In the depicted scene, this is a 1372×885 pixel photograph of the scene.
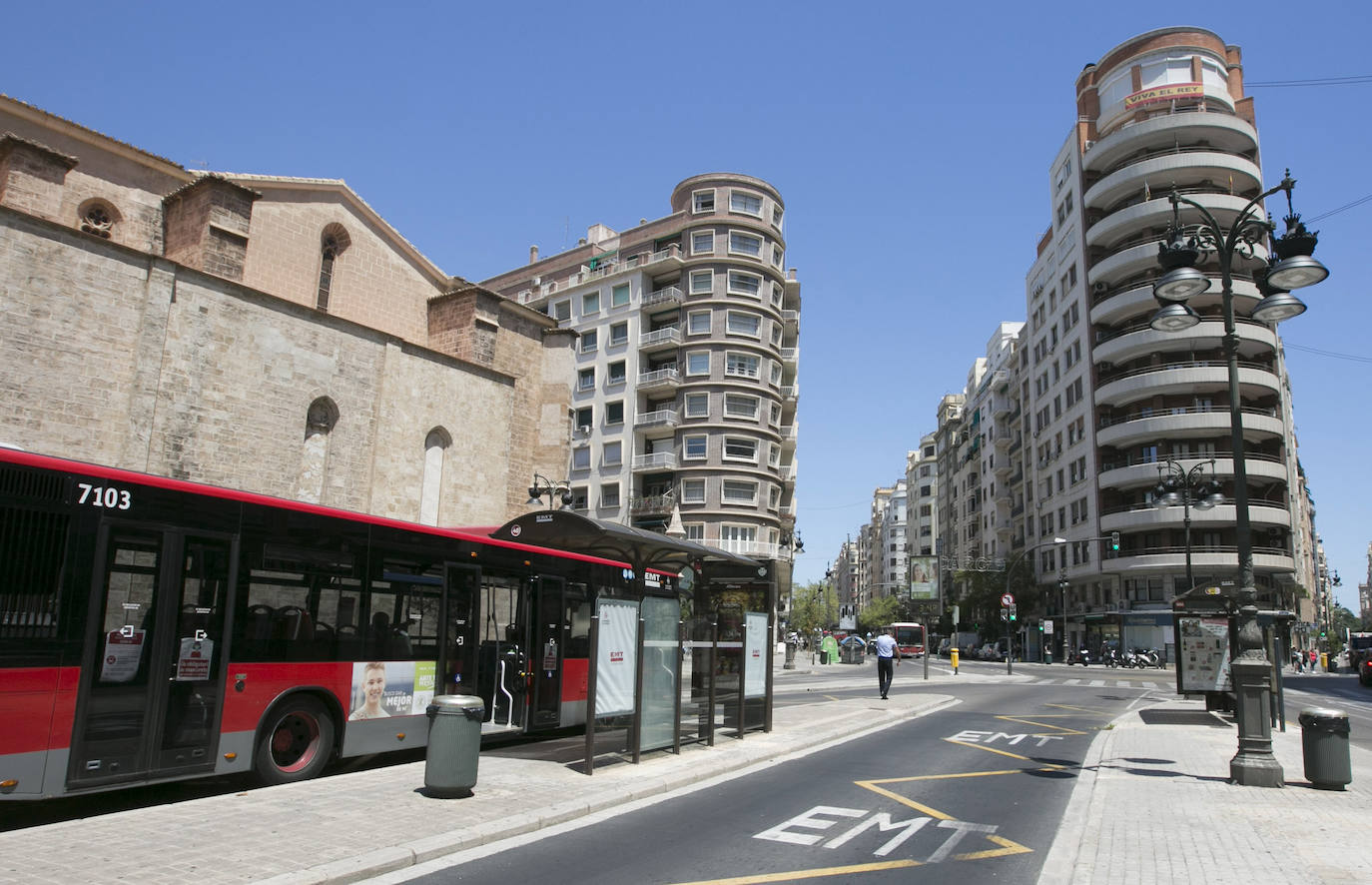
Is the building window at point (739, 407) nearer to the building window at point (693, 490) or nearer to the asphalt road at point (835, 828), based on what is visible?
the building window at point (693, 490)

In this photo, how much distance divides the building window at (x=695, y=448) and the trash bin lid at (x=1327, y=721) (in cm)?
4421

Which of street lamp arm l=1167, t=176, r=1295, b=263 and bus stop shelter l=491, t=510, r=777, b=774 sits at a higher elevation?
street lamp arm l=1167, t=176, r=1295, b=263

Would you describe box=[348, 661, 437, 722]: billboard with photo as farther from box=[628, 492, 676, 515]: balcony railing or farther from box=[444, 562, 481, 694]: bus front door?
box=[628, 492, 676, 515]: balcony railing

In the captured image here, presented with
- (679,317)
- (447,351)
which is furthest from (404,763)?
(679,317)

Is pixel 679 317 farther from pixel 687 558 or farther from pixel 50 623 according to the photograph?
pixel 50 623

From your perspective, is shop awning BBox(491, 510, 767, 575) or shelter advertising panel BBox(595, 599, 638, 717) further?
shop awning BBox(491, 510, 767, 575)

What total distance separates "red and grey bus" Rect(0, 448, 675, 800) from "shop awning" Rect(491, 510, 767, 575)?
185 centimetres

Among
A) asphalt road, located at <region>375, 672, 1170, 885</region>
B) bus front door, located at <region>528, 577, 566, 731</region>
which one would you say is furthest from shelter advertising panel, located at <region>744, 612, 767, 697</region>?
bus front door, located at <region>528, 577, 566, 731</region>

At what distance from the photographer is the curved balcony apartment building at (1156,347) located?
4812cm

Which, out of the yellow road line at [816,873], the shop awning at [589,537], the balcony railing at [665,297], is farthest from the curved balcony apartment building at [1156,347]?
the yellow road line at [816,873]

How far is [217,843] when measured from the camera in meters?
6.24

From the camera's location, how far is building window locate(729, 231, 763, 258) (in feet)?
184

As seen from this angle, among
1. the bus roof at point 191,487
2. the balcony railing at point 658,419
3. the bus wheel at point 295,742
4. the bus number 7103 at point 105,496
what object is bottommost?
the bus wheel at point 295,742

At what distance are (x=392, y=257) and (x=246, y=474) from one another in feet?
34.8
